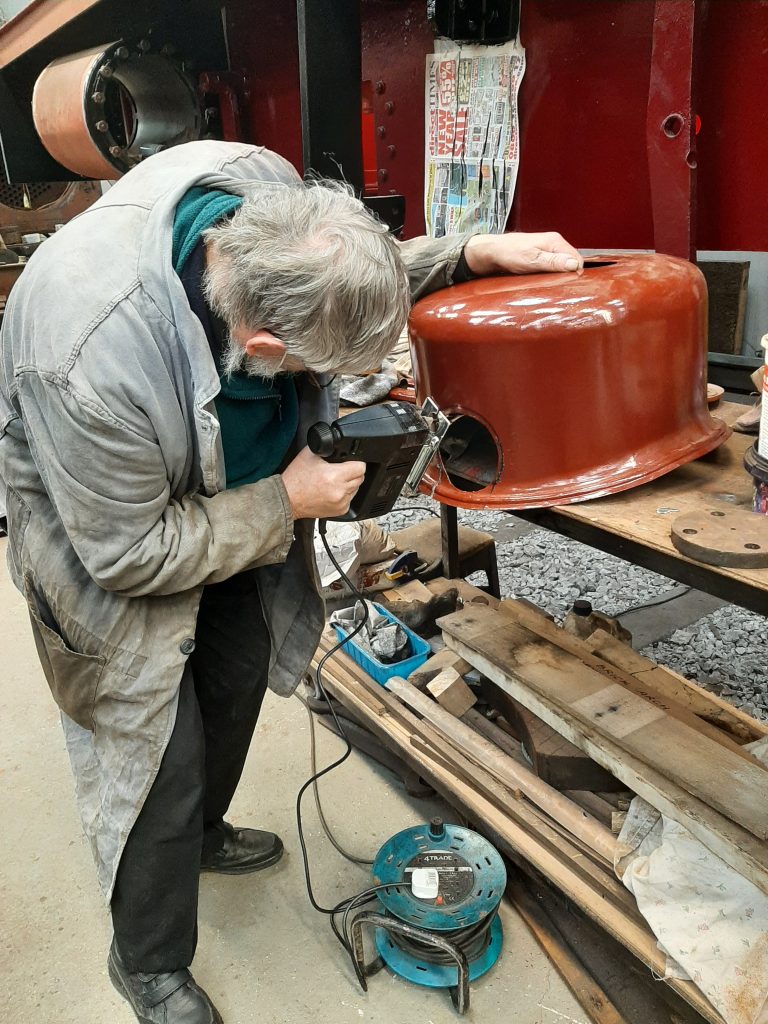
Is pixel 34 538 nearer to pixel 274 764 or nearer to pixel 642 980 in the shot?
pixel 274 764

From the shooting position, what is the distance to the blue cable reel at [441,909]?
5.45 feet

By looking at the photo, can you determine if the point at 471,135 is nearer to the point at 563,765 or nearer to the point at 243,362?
the point at 243,362

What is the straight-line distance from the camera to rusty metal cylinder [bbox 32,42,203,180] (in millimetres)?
2613

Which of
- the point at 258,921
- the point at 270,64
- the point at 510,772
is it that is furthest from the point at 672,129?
the point at 258,921

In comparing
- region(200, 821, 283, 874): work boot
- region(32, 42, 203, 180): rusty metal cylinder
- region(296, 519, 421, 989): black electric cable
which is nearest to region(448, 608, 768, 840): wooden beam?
region(296, 519, 421, 989): black electric cable

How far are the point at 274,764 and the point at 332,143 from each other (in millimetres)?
1829

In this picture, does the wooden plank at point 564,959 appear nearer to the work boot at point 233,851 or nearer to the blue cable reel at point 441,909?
the blue cable reel at point 441,909

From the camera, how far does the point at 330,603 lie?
264cm

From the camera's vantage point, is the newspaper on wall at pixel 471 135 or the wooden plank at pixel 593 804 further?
the newspaper on wall at pixel 471 135

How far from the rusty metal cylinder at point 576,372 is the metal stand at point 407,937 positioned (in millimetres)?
917

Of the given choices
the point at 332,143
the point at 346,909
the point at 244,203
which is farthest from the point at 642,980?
the point at 332,143

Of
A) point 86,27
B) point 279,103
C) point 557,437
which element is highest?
point 86,27

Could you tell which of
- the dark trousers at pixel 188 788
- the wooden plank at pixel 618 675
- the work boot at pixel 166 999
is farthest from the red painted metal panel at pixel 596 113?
the work boot at pixel 166 999

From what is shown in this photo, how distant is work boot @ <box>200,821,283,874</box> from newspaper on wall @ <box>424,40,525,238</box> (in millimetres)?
1741
